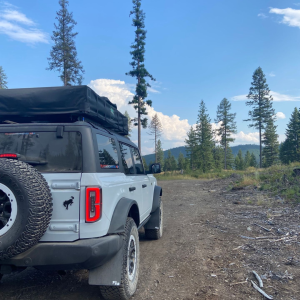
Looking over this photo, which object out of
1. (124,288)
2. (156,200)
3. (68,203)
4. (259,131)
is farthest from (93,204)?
(259,131)

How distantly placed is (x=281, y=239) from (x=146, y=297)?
136 inches

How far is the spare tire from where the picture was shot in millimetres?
2258

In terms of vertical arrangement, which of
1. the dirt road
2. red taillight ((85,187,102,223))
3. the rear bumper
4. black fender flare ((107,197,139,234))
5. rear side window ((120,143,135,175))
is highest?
rear side window ((120,143,135,175))

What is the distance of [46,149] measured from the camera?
2.78 meters

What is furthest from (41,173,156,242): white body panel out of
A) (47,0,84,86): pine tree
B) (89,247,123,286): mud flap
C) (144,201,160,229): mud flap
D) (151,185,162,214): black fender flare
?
(47,0,84,86): pine tree

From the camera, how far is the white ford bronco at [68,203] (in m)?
2.30

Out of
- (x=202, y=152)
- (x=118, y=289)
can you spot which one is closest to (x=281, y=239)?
(x=118, y=289)

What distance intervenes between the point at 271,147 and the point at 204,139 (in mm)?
13457

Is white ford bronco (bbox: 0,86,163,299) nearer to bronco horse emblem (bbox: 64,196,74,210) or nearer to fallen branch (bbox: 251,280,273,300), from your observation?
bronco horse emblem (bbox: 64,196,74,210)

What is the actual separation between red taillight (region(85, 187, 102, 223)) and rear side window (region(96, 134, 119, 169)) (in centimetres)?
44

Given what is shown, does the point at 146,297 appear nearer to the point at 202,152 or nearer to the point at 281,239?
the point at 281,239

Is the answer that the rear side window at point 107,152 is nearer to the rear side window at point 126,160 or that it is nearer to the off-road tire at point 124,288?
the rear side window at point 126,160

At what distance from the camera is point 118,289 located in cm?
284

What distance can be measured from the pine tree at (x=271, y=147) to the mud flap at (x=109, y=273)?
159 ft
